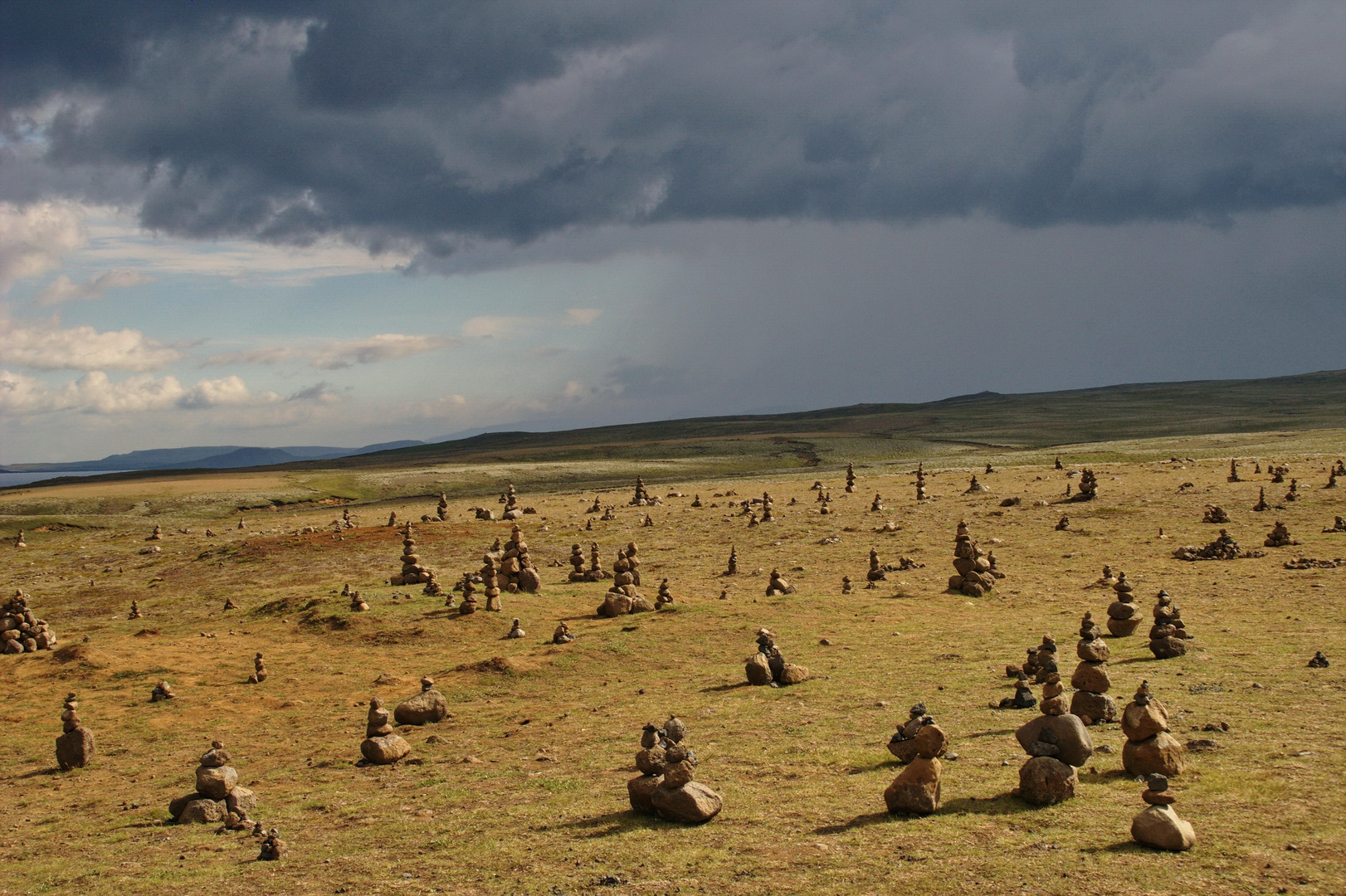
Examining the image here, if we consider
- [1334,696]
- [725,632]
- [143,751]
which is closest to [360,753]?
[143,751]

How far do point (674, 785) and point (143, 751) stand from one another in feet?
53.6

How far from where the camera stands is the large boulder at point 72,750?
2292cm

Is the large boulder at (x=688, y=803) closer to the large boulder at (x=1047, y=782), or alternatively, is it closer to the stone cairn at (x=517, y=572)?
the large boulder at (x=1047, y=782)

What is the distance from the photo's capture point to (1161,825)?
12.3 meters

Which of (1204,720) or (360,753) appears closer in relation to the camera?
A: (1204,720)

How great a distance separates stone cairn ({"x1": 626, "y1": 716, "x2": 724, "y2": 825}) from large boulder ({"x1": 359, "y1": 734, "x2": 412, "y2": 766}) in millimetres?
7044

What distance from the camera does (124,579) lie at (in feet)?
179

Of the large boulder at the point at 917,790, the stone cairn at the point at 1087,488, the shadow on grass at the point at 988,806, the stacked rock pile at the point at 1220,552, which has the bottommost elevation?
the stacked rock pile at the point at 1220,552

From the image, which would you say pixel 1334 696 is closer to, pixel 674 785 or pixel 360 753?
pixel 674 785

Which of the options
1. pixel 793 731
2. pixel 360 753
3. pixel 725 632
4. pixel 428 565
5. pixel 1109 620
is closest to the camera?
pixel 793 731

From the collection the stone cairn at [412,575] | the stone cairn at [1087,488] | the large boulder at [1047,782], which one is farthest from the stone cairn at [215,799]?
the stone cairn at [1087,488]

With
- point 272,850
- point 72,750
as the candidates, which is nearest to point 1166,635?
point 272,850

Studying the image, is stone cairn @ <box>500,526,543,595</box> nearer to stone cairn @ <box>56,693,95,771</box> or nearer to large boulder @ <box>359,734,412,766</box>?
stone cairn @ <box>56,693,95,771</box>

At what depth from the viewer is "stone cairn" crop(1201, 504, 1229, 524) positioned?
158 ft
